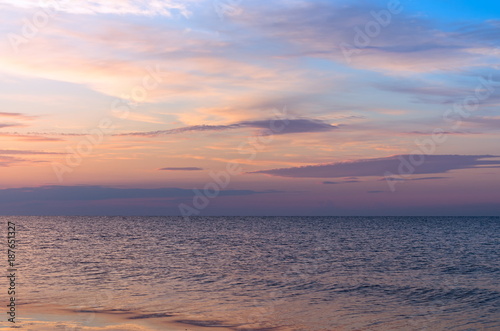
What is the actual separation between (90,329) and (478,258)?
2197 inches

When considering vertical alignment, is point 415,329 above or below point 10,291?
below

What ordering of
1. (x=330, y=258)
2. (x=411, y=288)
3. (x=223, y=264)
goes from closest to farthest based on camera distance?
(x=411, y=288) → (x=223, y=264) → (x=330, y=258)

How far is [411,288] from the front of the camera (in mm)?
38875

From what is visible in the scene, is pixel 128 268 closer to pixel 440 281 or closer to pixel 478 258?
pixel 440 281

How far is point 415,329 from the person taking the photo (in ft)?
85.1

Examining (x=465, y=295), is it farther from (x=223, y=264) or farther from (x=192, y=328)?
(x=223, y=264)

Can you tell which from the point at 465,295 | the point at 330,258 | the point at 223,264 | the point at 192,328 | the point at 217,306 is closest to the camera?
the point at 192,328

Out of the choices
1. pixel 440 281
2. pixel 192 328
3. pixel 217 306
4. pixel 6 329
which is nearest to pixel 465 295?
pixel 440 281

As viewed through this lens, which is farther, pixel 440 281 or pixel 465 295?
pixel 440 281

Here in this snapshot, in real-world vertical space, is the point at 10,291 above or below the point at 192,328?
above

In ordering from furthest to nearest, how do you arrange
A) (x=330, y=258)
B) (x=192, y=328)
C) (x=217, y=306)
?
(x=330, y=258) < (x=217, y=306) < (x=192, y=328)

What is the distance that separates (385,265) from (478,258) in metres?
18.0

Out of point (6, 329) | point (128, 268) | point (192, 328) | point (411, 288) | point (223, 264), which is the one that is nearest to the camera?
point (6, 329)

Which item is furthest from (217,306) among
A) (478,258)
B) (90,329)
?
(478,258)
